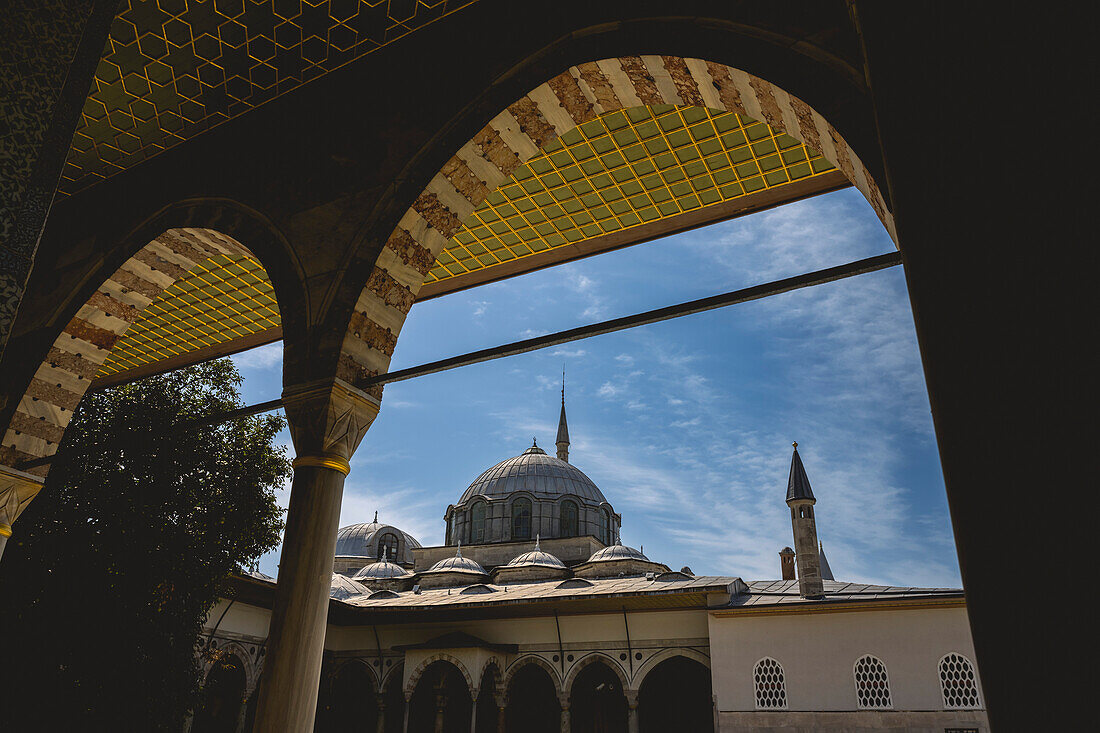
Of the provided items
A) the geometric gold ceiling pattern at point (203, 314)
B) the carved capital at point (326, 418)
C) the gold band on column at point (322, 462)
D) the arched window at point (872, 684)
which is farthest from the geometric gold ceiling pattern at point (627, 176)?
the arched window at point (872, 684)

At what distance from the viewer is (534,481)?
1144 inches

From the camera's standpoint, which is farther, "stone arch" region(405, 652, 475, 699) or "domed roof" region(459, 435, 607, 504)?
"domed roof" region(459, 435, 607, 504)

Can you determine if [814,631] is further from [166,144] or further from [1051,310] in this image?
[1051,310]

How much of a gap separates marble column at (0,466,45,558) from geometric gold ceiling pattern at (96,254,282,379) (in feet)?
6.20

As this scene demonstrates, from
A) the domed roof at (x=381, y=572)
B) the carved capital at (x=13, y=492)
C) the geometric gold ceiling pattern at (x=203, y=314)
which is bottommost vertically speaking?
the carved capital at (x=13, y=492)

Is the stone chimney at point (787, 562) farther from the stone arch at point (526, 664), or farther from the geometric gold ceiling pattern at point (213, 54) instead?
the geometric gold ceiling pattern at point (213, 54)

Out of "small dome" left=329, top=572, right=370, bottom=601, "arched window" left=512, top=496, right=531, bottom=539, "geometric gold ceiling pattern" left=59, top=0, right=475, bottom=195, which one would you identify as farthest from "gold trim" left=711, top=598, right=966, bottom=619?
"arched window" left=512, top=496, right=531, bottom=539

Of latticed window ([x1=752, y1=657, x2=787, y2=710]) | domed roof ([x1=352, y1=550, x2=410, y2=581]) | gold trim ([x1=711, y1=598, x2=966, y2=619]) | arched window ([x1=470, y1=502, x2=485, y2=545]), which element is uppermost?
arched window ([x1=470, y1=502, x2=485, y2=545])

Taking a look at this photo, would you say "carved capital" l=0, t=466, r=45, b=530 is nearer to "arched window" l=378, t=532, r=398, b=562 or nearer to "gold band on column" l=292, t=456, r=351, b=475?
"gold band on column" l=292, t=456, r=351, b=475

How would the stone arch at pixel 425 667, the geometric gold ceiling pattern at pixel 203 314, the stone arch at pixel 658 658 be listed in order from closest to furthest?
the geometric gold ceiling pattern at pixel 203 314 → the stone arch at pixel 658 658 → the stone arch at pixel 425 667

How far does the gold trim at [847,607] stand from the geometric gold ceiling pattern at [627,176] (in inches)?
430

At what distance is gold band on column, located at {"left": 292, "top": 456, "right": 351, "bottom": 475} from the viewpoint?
410 centimetres

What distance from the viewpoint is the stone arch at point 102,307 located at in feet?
18.1

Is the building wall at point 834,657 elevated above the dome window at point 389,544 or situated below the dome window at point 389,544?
below
